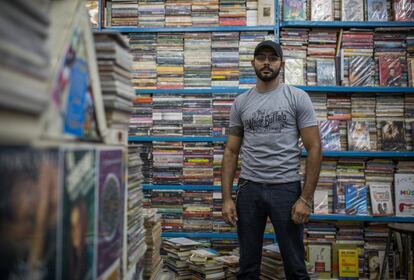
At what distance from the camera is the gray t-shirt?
191 centimetres

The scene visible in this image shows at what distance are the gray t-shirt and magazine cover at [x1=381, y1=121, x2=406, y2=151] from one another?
1.27 meters

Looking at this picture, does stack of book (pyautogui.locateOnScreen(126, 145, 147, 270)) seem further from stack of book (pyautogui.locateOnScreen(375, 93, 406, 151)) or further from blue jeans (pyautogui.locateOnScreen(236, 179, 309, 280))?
stack of book (pyautogui.locateOnScreen(375, 93, 406, 151))

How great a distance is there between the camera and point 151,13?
3.06 m

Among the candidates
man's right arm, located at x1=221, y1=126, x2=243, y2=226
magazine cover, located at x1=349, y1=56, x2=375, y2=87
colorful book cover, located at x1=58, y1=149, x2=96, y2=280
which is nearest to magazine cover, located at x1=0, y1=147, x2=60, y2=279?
colorful book cover, located at x1=58, y1=149, x2=96, y2=280

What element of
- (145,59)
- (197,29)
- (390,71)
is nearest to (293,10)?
(197,29)

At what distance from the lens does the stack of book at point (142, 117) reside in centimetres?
304

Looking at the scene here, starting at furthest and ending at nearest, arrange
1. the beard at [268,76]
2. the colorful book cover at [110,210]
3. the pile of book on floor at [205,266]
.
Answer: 1. the pile of book on floor at [205,266]
2. the beard at [268,76]
3. the colorful book cover at [110,210]

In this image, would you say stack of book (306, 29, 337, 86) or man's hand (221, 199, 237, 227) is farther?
stack of book (306, 29, 337, 86)

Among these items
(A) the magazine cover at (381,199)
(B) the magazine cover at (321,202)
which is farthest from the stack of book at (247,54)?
(A) the magazine cover at (381,199)

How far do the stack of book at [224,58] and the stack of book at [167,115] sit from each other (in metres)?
0.36

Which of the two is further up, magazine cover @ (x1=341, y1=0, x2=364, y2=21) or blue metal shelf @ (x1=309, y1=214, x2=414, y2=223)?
magazine cover @ (x1=341, y1=0, x2=364, y2=21)

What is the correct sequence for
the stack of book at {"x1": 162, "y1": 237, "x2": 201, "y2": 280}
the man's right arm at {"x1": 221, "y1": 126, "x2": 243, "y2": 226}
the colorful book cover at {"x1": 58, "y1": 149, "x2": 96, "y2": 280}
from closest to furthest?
the colorful book cover at {"x1": 58, "y1": 149, "x2": 96, "y2": 280}, the man's right arm at {"x1": 221, "y1": 126, "x2": 243, "y2": 226}, the stack of book at {"x1": 162, "y1": 237, "x2": 201, "y2": 280}

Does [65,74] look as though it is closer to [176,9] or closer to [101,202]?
[101,202]

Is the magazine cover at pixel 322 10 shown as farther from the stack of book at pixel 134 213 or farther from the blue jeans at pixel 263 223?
the stack of book at pixel 134 213
